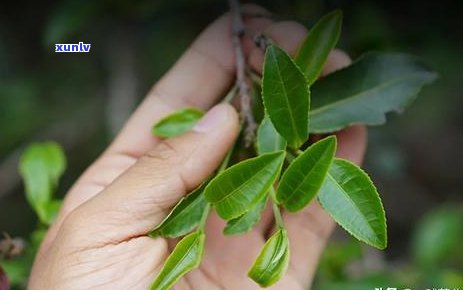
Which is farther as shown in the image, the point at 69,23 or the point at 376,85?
the point at 69,23

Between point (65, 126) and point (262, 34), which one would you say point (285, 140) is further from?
point (65, 126)

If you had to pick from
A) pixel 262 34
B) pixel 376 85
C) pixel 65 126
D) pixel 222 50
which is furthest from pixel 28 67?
pixel 376 85

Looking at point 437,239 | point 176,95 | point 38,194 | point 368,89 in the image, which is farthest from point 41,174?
point 437,239

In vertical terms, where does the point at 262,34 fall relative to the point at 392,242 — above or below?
above

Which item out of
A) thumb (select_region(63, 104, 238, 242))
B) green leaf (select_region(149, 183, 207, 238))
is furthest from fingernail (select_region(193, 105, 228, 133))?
green leaf (select_region(149, 183, 207, 238))

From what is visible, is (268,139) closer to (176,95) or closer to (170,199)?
(170,199)

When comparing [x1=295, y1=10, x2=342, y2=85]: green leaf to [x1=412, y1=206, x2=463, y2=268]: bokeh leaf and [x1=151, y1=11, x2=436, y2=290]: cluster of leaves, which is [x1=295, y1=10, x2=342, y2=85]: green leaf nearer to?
[x1=151, y1=11, x2=436, y2=290]: cluster of leaves

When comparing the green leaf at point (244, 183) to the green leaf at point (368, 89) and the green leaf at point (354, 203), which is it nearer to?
the green leaf at point (354, 203)
